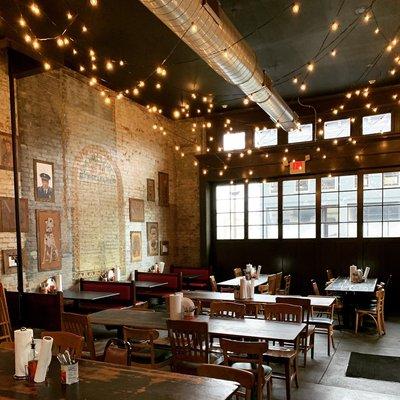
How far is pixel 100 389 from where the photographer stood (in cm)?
224

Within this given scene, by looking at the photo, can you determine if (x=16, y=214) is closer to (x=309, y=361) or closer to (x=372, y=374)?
(x=309, y=361)

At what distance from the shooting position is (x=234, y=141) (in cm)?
992


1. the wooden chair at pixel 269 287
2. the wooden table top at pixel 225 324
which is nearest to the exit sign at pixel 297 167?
the wooden chair at pixel 269 287

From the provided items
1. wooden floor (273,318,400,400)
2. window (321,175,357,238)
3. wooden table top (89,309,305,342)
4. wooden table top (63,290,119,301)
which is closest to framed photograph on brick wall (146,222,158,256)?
wooden table top (63,290,119,301)

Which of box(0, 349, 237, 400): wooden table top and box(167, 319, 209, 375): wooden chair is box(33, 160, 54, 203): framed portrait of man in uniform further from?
box(0, 349, 237, 400): wooden table top

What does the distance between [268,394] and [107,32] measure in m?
5.08

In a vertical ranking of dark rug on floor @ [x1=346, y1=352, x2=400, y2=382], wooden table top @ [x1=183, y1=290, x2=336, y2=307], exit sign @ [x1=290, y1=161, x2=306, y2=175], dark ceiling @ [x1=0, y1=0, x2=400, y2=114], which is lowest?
dark rug on floor @ [x1=346, y1=352, x2=400, y2=382]

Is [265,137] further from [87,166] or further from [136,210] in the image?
[87,166]

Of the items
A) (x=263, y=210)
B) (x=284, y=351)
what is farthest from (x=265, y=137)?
(x=284, y=351)

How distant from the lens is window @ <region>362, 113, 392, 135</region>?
27.2 ft

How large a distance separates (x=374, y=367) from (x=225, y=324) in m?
2.24

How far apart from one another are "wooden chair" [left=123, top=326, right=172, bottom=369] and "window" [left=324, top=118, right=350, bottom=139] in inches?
261

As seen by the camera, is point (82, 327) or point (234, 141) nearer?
point (82, 327)

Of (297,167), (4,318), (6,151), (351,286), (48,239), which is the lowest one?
(351,286)
